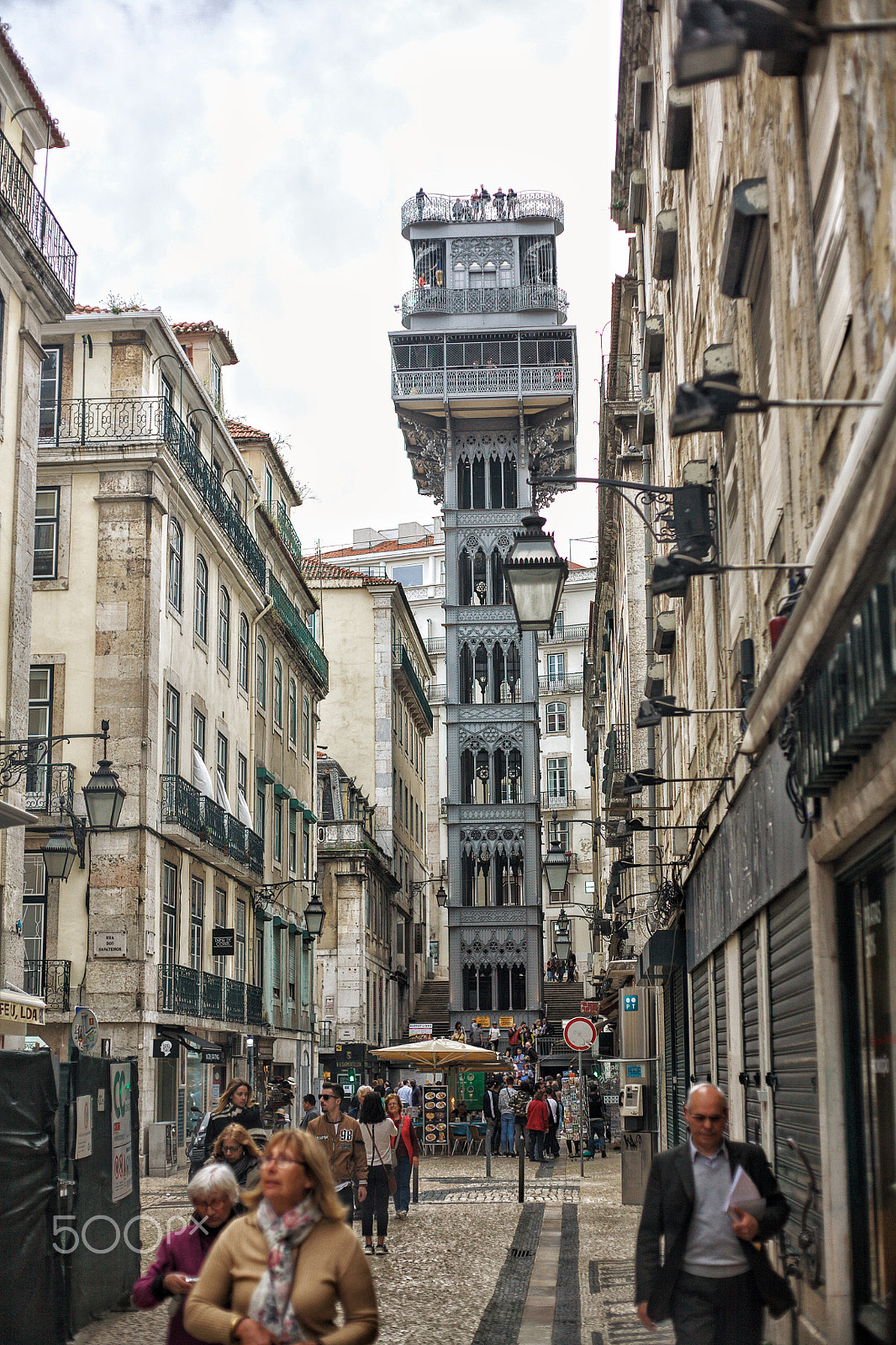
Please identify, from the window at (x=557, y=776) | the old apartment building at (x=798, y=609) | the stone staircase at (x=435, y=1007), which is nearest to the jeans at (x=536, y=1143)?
the old apartment building at (x=798, y=609)

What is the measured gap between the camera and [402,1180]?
68.7 ft

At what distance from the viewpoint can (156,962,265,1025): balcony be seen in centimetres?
3091

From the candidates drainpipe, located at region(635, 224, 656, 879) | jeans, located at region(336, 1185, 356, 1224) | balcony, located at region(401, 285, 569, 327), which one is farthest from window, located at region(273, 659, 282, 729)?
jeans, located at region(336, 1185, 356, 1224)

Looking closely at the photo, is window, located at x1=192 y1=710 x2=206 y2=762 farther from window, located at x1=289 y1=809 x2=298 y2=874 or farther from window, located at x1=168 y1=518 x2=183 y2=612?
window, located at x1=289 y1=809 x2=298 y2=874

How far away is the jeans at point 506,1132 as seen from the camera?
37.0 metres

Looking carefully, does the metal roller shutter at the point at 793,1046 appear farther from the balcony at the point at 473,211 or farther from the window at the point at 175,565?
the balcony at the point at 473,211

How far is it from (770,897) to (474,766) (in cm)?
5450

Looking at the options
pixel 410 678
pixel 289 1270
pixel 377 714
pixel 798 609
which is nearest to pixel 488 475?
pixel 410 678

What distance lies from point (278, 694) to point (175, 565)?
1203cm

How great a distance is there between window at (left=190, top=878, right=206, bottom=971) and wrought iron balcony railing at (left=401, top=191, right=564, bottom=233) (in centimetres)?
4095

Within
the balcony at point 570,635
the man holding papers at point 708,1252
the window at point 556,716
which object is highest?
the balcony at point 570,635

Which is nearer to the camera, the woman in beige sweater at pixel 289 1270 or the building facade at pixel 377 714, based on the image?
A: the woman in beige sweater at pixel 289 1270

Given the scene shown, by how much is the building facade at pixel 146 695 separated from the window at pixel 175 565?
7 cm

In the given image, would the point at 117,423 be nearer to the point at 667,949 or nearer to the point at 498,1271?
the point at 667,949
